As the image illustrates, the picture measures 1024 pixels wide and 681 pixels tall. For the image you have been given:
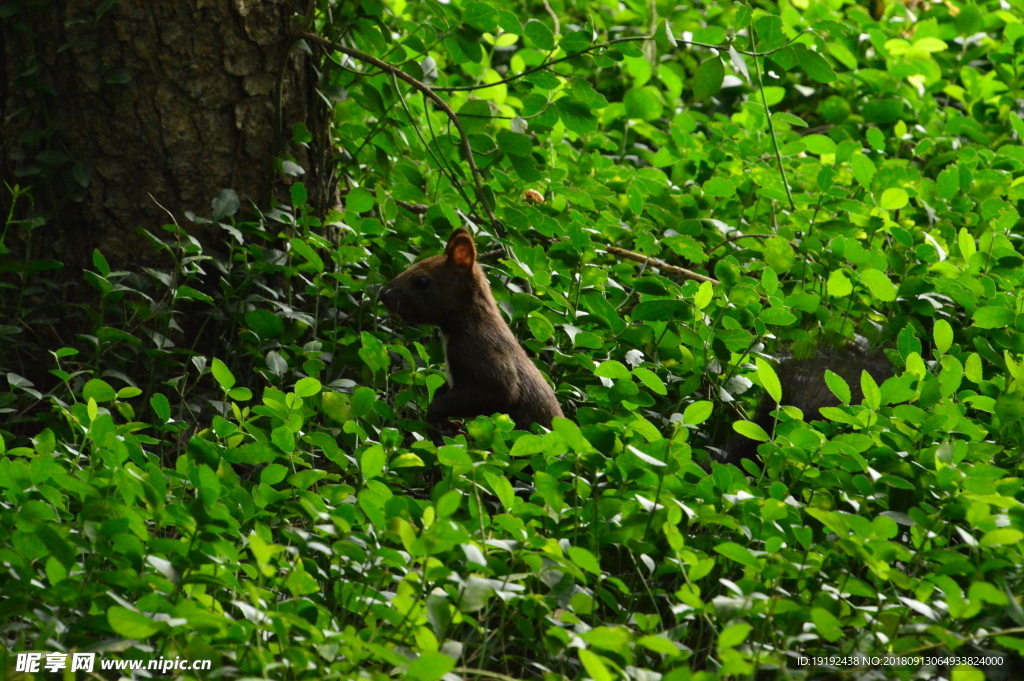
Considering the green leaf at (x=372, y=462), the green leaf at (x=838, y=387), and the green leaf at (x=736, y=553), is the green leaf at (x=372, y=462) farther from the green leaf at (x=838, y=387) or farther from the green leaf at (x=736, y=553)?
the green leaf at (x=838, y=387)

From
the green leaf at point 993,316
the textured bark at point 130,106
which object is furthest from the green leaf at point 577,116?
the green leaf at point 993,316

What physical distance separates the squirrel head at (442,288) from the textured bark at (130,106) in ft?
2.66

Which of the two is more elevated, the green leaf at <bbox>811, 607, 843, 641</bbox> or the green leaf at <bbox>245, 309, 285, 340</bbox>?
the green leaf at <bbox>811, 607, 843, 641</bbox>

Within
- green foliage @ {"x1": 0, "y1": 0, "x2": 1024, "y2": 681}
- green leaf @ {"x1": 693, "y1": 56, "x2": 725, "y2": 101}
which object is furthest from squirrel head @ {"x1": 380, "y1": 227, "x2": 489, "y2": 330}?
green leaf @ {"x1": 693, "y1": 56, "x2": 725, "y2": 101}

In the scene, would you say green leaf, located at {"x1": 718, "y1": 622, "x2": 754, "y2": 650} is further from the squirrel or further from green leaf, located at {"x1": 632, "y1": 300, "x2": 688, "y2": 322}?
green leaf, located at {"x1": 632, "y1": 300, "x2": 688, "y2": 322}

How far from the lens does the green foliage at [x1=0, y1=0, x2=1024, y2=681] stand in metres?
2.32

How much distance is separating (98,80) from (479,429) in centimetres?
217

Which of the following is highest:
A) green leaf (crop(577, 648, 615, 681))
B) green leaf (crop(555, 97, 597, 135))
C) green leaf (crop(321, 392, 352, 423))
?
green leaf (crop(555, 97, 597, 135))

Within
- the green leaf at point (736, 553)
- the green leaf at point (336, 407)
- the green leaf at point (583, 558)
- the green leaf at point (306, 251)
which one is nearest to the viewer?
the green leaf at point (583, 558)

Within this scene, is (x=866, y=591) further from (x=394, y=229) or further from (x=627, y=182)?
(x=627, y=182)

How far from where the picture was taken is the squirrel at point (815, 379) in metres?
3.70

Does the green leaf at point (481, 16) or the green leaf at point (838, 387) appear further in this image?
the green leaf at point (481, 16)

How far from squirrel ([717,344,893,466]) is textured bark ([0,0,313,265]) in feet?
7.30

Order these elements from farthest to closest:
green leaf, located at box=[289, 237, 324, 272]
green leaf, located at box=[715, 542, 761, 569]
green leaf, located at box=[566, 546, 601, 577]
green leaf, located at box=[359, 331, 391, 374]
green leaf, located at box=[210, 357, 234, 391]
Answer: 1. green leaf, located at box=[289, 237, 324, 272]
2. green leaf, located at box=[359, 331, 391, 374]
3. green leaf, located at box=[210, 357, 234, 391]
4. green leaf, located at box=[715, 542, 761, 569]
5. green leaf, located at box=[566, 546, 601, 577]
